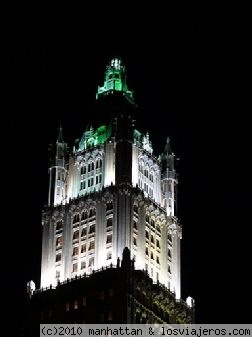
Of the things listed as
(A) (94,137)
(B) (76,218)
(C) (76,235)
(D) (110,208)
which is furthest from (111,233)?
(A) (94,137)

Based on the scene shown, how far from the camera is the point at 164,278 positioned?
183750 mm

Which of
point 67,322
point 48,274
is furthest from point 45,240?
point 67,322

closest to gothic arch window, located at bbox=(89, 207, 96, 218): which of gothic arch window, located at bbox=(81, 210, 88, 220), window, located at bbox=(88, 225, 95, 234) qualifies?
gothic arch window, located at bbox=(81, 210, 88, 220)

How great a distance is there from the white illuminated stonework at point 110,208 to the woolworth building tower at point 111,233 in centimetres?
18

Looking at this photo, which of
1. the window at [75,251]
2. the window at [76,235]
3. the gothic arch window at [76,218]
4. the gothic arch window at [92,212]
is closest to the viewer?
the window at [75,251]

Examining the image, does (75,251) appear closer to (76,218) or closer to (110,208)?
(76,218)

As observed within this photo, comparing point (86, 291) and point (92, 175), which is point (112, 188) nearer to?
point (92, 175)

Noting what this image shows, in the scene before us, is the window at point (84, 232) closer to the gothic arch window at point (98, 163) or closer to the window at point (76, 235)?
the window at point (76, 235)

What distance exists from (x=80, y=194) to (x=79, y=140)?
13.6 m

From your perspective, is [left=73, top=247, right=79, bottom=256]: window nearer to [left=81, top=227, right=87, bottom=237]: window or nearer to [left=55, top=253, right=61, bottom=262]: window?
[left=81, top=227, right=87, bottom=237]: window

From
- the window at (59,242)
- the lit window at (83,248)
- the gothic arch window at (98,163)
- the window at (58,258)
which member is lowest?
the window at (58,258)

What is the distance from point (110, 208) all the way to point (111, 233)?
5390mm

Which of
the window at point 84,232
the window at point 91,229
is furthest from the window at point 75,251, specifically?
the window at point 91,229

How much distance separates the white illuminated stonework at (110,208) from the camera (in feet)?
593
